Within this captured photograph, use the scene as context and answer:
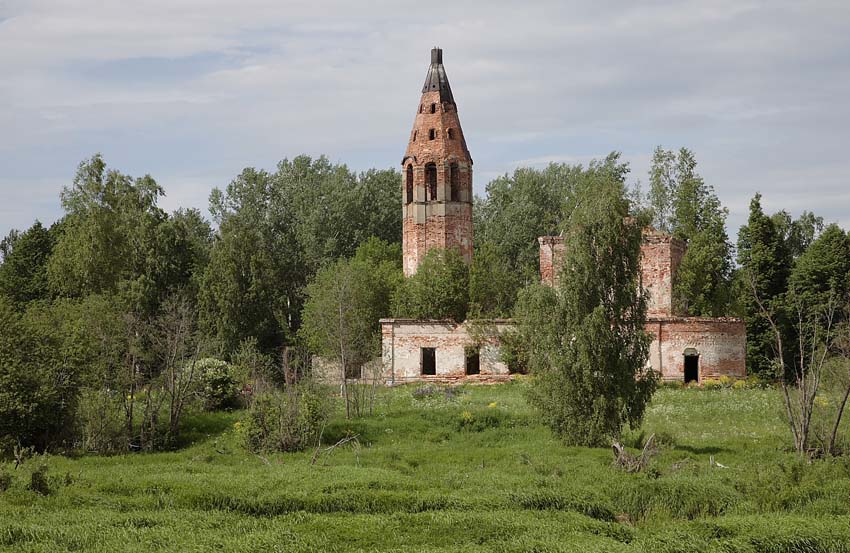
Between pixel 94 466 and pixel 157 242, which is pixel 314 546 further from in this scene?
pixel 157 242

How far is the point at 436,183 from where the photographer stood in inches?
1827

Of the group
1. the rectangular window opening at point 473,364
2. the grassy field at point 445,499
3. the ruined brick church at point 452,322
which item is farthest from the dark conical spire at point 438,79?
the grassy field at point 445,499

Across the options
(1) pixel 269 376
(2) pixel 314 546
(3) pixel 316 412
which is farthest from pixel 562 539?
(1) pixel 269 376

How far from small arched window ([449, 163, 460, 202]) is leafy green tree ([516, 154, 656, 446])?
66.7 feet

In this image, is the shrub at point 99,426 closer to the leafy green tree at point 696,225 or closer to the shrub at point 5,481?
the shrub at point 5,481

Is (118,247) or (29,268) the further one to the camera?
(29,268)

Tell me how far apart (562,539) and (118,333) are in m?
22.3

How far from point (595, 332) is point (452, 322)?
55.5 feet

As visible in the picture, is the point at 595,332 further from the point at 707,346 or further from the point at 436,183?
the point at 436,183

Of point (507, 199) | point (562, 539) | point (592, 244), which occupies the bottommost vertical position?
point (562, 539)

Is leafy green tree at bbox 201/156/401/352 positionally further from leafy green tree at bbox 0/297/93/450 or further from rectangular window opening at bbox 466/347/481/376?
leafy green tree at bbox 0/297/93/450

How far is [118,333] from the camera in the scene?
34.5 metres

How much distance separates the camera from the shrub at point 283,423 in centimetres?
2678

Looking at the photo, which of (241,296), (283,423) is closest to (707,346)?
(283,423)
